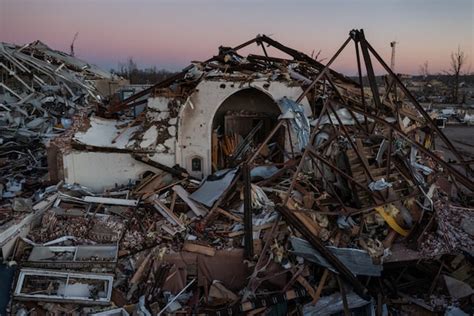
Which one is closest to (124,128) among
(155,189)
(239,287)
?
(155,189)

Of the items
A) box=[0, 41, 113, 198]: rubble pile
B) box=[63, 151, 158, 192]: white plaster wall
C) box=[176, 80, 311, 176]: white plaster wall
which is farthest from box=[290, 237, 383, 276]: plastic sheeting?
box=[0, 41, 113, 198]: rubble pile

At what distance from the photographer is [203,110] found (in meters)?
12.6

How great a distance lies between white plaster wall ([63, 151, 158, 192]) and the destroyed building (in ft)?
0.12

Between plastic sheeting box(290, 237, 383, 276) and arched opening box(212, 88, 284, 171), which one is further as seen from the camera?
arched opening box(212, 88, 284, 171)

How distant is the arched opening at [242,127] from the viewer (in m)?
13.5

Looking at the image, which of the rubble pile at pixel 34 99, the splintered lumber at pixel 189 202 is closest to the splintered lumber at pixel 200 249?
the splintered lumber at pixel 189 202

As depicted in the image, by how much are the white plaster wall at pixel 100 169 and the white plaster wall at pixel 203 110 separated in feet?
4.05

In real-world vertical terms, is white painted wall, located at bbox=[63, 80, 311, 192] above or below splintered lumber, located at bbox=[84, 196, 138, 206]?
above

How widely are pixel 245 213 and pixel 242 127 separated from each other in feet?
17.4

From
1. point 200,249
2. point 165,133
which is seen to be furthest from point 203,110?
point 200,249

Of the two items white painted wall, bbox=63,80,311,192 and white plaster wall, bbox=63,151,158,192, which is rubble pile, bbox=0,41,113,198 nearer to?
white plaster wall, bbox=63,151,158,192

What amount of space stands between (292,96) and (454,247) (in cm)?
627

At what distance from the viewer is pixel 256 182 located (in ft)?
36.7

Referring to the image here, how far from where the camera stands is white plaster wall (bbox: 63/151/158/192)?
1238 centimetres
